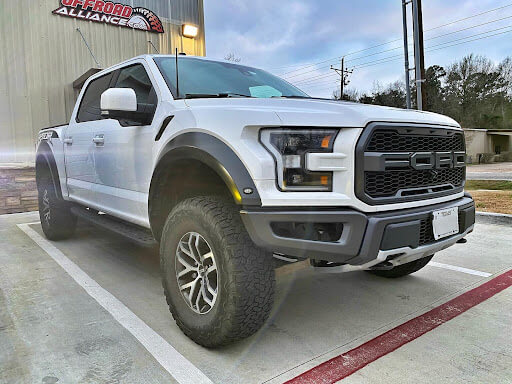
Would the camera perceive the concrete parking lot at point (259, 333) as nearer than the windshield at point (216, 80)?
Yes

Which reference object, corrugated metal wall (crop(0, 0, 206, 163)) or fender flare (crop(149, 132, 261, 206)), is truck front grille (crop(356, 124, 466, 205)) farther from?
corrugated metal wall (crop(0, 0, 206, 163))

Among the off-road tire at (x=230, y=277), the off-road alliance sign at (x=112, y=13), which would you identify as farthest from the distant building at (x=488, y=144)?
the off-road tire at (x=230, y=277)

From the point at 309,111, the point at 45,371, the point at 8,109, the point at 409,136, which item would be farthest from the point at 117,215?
the point at 8,109

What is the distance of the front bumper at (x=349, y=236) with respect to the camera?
6.34 feet

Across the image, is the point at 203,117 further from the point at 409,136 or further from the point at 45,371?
the point at 45,371

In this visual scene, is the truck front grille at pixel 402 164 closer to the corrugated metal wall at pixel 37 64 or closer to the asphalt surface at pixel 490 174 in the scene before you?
the corrugated metal wall at pixel 37 64

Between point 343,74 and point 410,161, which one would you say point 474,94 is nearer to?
point 343,74

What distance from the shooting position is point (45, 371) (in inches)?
82.1

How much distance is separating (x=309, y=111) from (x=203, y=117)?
639 millimetres

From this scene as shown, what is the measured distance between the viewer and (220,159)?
213 centimetres

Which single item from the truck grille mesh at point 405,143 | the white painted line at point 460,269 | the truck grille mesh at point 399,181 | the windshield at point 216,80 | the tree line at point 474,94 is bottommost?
the white painted line at point 460,269

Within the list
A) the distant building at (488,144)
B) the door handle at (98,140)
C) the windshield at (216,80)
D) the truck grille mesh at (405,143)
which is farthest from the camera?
the distant building at (488,144)

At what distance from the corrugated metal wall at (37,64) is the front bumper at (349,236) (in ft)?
31.8

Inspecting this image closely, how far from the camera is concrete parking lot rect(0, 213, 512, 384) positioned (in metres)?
2.09
